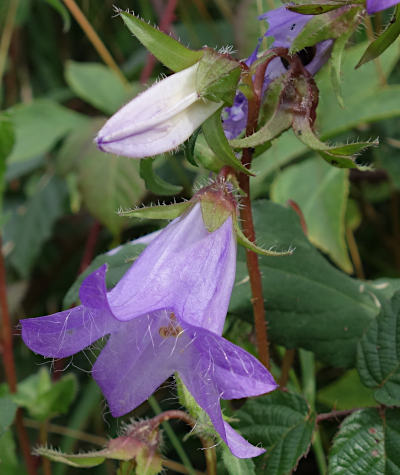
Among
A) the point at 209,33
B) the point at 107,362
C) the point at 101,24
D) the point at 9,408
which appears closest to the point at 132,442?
the point at 107,362

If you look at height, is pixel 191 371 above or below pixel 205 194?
below

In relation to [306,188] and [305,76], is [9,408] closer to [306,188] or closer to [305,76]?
[305,76]

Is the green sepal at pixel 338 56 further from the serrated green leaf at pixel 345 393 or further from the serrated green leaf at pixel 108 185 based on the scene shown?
the serrated green leaf at pixel 108 185

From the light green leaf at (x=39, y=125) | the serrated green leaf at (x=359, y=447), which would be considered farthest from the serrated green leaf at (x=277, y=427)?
the light green leaf at (x=39, y=125)

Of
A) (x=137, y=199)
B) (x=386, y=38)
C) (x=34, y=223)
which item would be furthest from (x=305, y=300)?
(x=34, y=223)

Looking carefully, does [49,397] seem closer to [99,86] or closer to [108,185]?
[108,185]

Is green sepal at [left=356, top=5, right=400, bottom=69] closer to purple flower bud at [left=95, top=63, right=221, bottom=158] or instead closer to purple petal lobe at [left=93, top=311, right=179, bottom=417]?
purple flower bud at [left=95, top=63, right=221, bottom=158]
